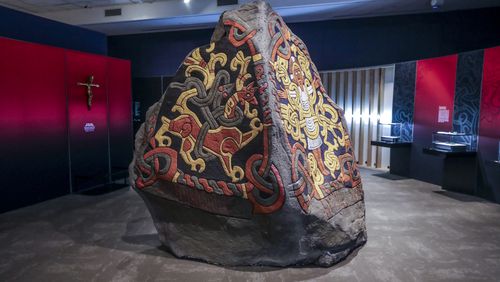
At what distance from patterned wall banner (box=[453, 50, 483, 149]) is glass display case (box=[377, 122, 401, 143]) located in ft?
3.54

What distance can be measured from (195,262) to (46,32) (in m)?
4.57

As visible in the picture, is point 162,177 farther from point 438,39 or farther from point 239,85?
point 438,39

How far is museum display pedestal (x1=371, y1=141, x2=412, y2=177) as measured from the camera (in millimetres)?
5977

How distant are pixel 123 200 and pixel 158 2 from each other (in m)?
4.09

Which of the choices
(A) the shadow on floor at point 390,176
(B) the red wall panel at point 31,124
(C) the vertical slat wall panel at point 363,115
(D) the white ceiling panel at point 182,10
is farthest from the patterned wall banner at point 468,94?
(B) the red wall panel at point 31,124

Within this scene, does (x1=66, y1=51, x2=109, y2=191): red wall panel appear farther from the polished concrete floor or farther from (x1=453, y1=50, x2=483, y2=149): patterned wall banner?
(x1=453, y1=50, x2=483, y2=149): patterned wall banner

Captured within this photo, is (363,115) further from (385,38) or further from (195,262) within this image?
(195,262)

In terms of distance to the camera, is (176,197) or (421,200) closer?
(176,197)

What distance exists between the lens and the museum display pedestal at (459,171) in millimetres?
4754

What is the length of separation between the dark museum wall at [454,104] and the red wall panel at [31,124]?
5157 mm

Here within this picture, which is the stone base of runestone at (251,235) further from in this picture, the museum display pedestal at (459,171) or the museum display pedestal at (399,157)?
the museum display pedestal at (399,157)

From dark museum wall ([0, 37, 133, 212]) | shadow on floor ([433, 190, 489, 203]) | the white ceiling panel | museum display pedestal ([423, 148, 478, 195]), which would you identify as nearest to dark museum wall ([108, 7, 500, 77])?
the white ceiling panel

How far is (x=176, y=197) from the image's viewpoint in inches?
103

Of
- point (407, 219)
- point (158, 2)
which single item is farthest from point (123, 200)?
point (158, 2)
